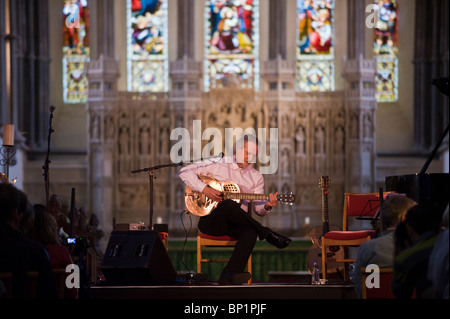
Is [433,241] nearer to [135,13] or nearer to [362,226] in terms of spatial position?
[362,226]

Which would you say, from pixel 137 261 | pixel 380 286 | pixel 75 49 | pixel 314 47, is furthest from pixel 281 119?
pixel 380 286

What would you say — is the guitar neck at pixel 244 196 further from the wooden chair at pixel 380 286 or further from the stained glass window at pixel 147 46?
the stained glass window at pixel 147 46

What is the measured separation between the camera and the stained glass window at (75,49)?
1694cm

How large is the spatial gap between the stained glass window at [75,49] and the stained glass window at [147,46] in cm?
94

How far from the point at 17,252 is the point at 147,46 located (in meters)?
12.1

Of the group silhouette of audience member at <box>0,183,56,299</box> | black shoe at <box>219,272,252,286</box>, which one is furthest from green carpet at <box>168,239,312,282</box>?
silhouette of audience member at <box>0,183,56,299</box>

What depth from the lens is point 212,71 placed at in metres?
16.4

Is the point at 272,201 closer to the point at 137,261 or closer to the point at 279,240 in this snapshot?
the point at 279,240

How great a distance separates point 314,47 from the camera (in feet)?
54.3

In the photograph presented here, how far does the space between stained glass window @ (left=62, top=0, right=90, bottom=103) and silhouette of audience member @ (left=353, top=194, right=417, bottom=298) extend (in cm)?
1206

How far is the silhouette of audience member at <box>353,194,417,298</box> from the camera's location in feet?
17.5

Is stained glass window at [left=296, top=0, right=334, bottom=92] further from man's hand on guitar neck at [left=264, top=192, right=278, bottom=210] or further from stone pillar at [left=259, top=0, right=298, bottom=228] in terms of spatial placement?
man's hand on guitar neck at [left=264, top=192, right=278, bottom=210]

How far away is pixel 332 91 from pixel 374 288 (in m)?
10.2
